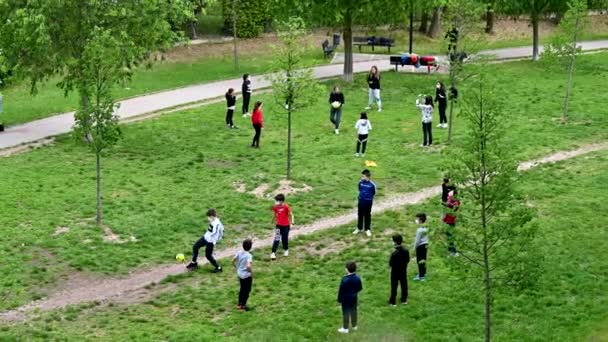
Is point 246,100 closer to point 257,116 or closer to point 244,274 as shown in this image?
point 257,116

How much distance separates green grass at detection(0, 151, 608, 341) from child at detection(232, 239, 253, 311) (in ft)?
0.89

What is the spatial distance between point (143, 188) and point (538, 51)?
88.8 ft

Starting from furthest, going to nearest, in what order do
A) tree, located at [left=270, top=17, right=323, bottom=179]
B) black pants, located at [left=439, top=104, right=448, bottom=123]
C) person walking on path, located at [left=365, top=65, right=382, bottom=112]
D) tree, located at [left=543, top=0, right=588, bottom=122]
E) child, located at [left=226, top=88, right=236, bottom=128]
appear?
person walking on path, located at [left=365, top=65, right=382, bottom=112], tree, located at [left=543, top=0, right=588, bottom=122], child, located at [left=226, top=88, right=236, bottom=128], black pants, located at [left=439, top=104, right=448, bottom=123], tree, located at [left=270, top=17, right=323, bottom=179]

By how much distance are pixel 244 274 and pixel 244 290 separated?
379 millimetres

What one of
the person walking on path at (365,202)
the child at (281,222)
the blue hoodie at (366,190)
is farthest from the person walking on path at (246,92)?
the child at (281,222)

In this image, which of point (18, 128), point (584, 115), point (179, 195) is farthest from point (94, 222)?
point (584, 115)

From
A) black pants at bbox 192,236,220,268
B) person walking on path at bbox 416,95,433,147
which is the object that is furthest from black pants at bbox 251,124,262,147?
black pants at bbox 192,236,220,268

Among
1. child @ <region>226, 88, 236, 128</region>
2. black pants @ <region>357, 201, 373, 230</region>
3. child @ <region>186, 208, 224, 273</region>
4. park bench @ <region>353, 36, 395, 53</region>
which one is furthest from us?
park bench @ <region>353, 36, 395, 53</region>

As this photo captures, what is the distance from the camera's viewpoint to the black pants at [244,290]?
16969 mm

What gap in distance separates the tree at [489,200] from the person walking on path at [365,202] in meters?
5.80

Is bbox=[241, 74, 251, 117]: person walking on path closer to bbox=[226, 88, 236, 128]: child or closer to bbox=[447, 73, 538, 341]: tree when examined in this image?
bbox=[226, 88, 236, 128]: child

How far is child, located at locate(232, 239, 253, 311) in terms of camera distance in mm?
16906

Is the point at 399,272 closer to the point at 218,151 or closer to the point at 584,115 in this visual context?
the point at 218,151

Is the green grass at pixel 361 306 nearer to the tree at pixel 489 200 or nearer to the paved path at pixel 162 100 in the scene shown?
the tree at pixel 489 200
